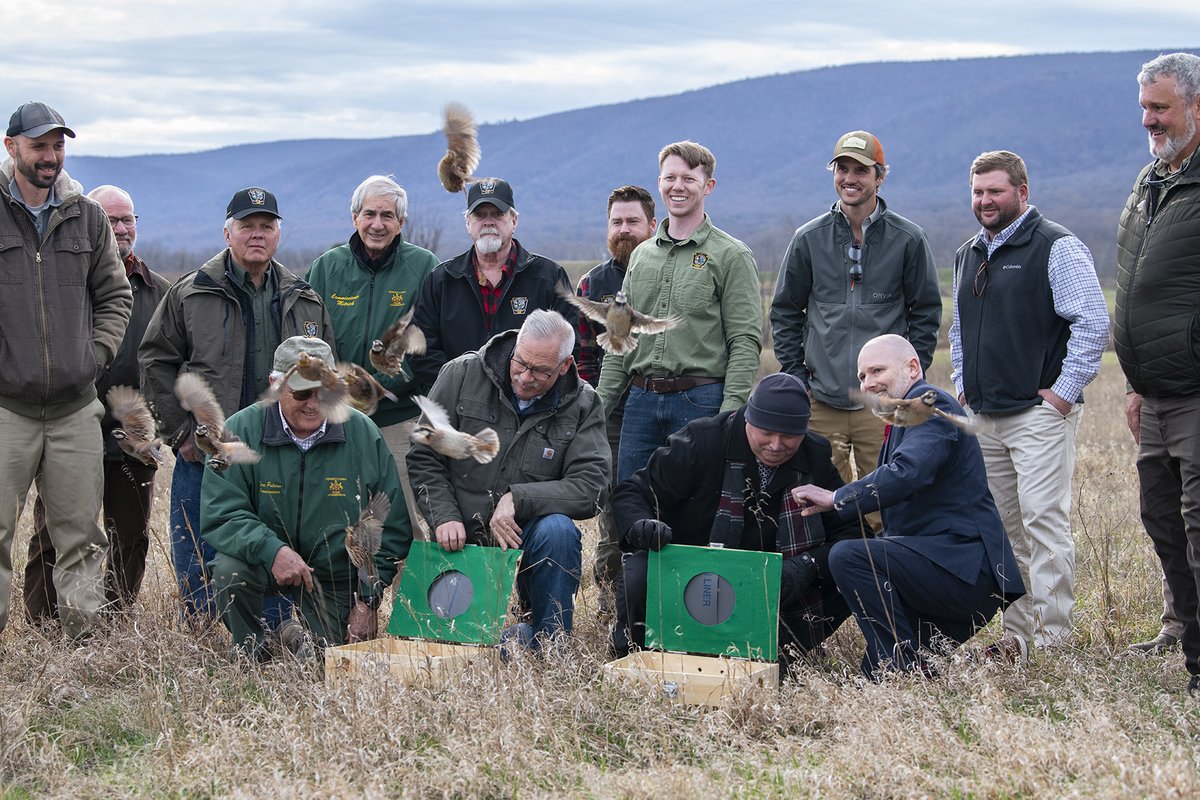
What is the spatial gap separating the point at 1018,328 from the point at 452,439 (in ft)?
9.21

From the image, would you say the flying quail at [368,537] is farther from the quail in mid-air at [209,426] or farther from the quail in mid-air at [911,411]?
the quail in mid-air at [911,411]

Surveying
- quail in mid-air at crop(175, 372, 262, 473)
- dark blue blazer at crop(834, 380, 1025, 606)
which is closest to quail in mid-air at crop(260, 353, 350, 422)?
quail in mid-air at crop(175, 372, 262, 473)

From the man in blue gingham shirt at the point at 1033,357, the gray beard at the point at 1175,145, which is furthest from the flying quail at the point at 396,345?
the gray beard at the point at 1175,145

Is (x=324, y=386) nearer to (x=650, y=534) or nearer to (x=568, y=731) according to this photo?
(x=650, y=534)

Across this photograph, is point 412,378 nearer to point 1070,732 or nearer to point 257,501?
point 257,501

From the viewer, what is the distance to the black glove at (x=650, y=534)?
588cm

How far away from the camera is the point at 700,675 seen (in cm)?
536

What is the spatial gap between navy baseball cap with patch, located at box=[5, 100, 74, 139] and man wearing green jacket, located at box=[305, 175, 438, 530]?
5.29 ft

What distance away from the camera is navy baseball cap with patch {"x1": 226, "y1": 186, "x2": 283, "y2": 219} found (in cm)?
666

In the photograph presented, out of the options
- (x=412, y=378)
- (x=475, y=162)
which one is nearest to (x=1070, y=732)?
(x=412, y=378)

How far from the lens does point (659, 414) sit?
6.86 m

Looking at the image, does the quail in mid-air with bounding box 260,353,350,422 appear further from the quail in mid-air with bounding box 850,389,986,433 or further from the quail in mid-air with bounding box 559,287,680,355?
the quail in mid-air with bounding box 850,389,986,433

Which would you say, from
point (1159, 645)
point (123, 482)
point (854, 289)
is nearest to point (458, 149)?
point (854, 289)

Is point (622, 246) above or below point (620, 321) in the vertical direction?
above
